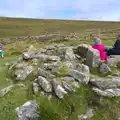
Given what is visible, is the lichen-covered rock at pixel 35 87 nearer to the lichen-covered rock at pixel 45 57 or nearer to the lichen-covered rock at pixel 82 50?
the lichen-covered rock at pixel 45 57

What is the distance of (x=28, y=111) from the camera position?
1319cm

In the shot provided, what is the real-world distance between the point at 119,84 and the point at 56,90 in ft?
7.95

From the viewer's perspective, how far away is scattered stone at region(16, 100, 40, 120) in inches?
512

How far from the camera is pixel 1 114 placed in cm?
1315

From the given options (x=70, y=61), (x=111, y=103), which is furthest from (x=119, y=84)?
(x=70, y=61)

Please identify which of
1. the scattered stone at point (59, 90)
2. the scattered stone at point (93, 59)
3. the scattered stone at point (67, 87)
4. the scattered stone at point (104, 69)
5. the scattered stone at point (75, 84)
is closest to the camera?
the scattered stone at point (59, 90)

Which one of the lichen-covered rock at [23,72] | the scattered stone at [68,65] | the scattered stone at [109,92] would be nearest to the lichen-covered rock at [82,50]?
the scattered stone at [68,65]

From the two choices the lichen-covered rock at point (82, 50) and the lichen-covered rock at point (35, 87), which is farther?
the lichen-covered rock at point (82, 50)

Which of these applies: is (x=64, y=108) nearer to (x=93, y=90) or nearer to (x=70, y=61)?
(x=93, y=90)

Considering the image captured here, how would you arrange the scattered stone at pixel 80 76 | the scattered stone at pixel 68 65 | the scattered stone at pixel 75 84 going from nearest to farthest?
the scattered stone at pixel 75 84
the scattered stone at pixel 80 76
the scattered stone at pixel 68 65

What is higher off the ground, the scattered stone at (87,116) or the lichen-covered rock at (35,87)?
the lichen-covered rock at (35,87)

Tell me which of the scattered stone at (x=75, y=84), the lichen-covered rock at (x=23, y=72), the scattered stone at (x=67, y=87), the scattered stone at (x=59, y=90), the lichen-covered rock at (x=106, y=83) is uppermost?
the lichen-covered rock at (x=106, y=83)

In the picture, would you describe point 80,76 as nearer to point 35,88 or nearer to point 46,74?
point 46,74

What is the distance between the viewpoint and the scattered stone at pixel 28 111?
13.0 metres
